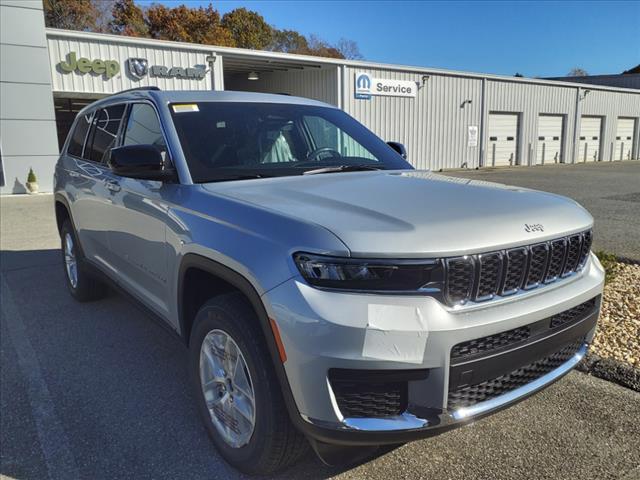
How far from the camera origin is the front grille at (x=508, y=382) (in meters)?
2.13

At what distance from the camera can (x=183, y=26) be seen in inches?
1864

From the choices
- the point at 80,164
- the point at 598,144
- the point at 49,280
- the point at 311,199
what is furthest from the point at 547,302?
the point at 598,144

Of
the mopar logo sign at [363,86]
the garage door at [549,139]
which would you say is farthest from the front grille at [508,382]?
the garage door at [549,139]

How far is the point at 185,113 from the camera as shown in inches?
131

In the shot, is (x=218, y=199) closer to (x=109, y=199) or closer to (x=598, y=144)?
(x=109, y=199)

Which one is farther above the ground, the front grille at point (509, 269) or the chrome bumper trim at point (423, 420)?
the front grille at point (509, 269)

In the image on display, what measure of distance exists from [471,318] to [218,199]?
52.7 inches

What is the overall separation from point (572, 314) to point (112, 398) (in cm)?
275

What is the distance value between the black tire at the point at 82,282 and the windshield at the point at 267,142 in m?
2.27

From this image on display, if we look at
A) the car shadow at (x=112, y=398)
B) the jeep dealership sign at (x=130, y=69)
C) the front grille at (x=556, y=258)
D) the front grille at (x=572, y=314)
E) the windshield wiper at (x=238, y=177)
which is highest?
the jeep dealership sign at (x=130, y=69)

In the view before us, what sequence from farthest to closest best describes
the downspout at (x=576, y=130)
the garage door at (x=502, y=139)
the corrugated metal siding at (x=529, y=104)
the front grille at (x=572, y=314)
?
the downspout at (x=576, y=130) < the garage door at (x=502, y=139) < the corrugated metal siding at (x=529, y=104) < the front grille at (x=572, y=314)

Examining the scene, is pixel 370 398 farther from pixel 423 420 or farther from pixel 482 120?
pixel 482 120

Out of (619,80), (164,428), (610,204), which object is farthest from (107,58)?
(619,80)

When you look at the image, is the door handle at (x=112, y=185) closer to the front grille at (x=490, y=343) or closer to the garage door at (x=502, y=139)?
the front grille at (x=490, y=343)
